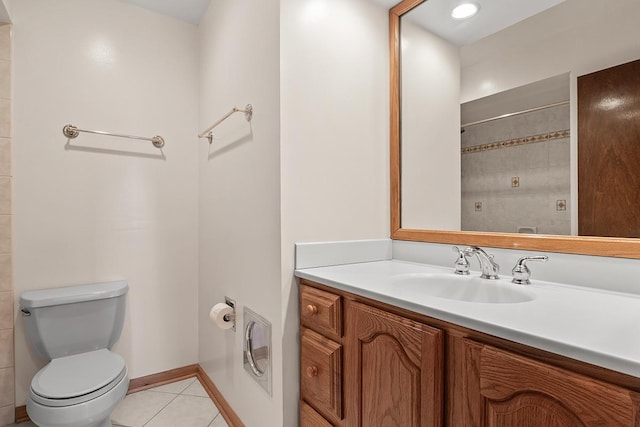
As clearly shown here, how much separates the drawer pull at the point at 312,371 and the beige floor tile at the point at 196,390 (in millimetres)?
1109

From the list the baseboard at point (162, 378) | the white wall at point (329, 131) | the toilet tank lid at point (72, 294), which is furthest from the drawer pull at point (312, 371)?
the baseboard at point (162, 378)

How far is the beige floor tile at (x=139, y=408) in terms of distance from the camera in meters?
1.76

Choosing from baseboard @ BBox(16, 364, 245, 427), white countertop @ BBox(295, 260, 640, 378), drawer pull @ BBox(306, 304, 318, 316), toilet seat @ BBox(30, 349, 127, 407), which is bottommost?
baseboard @ BBox(16, 364, 245, 427)

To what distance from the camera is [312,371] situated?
4.04 feet

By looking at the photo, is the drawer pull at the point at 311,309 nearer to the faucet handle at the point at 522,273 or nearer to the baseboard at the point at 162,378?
the faucet handle at the point at 522,273

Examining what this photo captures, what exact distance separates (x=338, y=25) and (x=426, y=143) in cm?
67

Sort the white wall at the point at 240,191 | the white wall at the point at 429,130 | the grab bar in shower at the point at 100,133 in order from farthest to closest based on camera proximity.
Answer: the grab bar in shower at the point at 100,133 < the white wall at the point at 429,130 < the white wall at the point at 240,191

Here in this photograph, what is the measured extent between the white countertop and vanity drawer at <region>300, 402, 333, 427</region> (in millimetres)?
501

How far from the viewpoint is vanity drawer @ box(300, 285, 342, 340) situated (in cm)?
113

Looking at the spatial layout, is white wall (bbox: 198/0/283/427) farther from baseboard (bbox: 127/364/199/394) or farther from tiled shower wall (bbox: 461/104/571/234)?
tiled shower wall (bbox: 461/104/571/234)

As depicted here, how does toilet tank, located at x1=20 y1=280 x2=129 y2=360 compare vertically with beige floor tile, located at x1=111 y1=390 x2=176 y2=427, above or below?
above

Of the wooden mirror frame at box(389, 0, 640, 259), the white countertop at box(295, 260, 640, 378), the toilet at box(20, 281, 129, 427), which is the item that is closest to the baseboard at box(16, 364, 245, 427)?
the toilet at box(20, 281, 129, 427)

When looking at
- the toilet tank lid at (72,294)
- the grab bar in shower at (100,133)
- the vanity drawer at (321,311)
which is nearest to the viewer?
the vanity drawer at (321,311)

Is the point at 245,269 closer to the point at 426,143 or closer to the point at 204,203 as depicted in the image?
the point at 204,203
